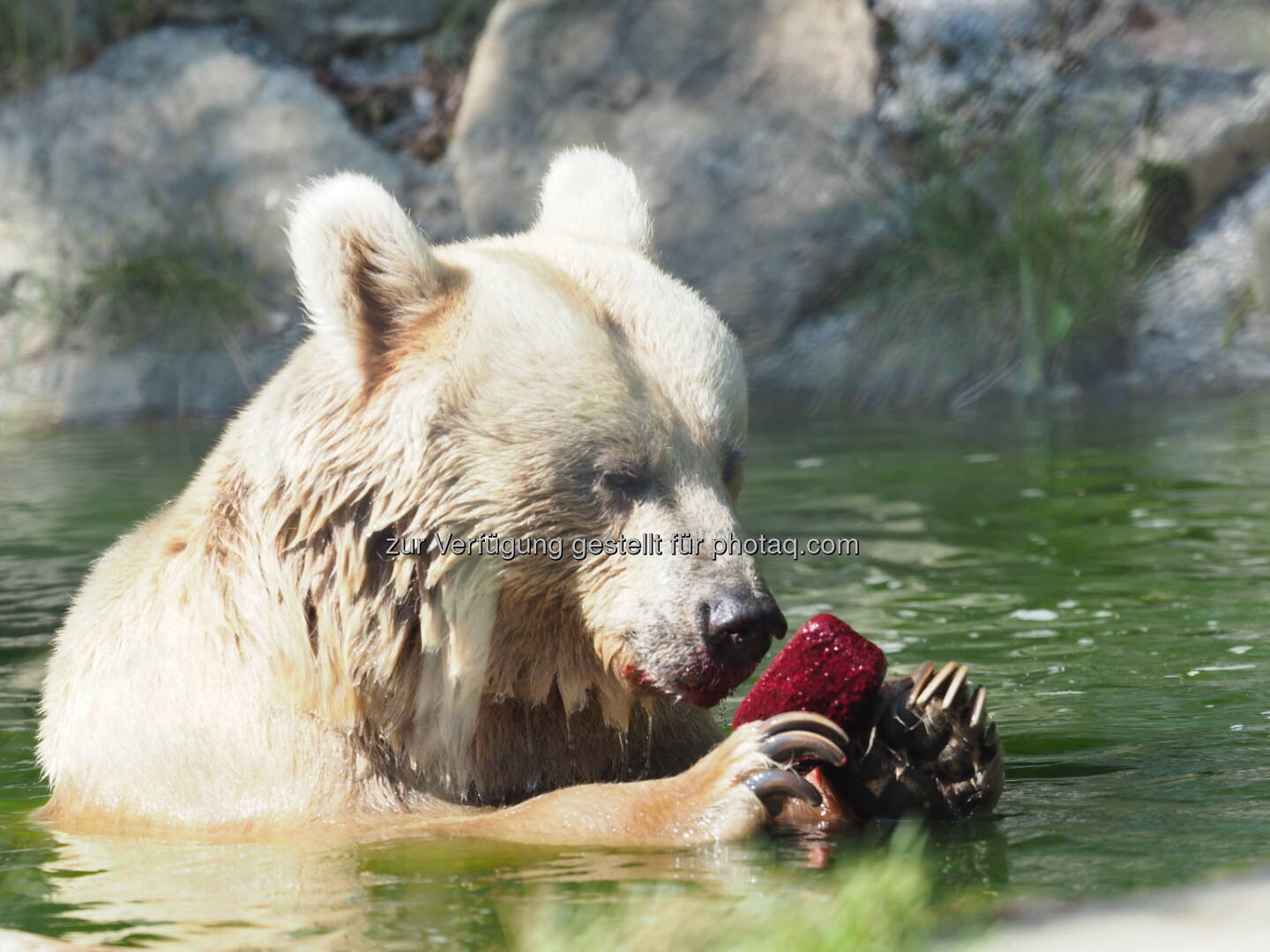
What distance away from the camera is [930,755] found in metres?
3.57

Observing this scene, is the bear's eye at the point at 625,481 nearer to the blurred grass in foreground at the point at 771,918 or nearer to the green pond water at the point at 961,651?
the green pond water at the point at 961,651

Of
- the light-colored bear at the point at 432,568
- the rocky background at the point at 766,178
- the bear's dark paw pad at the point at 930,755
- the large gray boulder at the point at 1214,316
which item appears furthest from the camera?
the rocky background at the point at 766,178

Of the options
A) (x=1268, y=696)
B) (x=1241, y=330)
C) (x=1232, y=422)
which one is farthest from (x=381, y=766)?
(x=1241, y=330)

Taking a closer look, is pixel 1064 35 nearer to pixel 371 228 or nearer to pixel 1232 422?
pixel 1232 422

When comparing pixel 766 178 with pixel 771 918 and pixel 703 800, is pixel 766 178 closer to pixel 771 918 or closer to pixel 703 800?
pixel 703 800

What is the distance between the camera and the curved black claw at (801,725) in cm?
342

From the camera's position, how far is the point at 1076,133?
480 inches

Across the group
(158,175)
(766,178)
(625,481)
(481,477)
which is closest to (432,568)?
(481,477)

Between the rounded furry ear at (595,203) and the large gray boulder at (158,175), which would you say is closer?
the rounded furry ear at (595,203)

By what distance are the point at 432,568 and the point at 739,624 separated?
67cm

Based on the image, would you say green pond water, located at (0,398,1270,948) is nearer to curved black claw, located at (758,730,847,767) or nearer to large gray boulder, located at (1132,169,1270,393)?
curved black claw, located at (758,730,847,767)

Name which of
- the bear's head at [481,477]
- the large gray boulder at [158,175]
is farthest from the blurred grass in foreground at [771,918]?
the large gray boulder at [158,175]

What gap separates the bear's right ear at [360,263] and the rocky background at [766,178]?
309 inches

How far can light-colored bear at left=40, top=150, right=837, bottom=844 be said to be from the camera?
3.67 m
